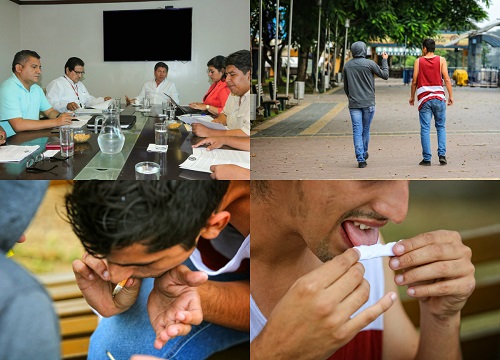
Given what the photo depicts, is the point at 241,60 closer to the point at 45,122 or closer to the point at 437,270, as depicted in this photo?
the point at 45,122

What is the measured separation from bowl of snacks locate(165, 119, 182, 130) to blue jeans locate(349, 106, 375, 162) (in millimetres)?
787

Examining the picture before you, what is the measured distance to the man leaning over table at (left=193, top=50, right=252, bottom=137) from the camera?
281 centimetres

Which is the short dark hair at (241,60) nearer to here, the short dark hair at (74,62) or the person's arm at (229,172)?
the person's arm at (229,172)

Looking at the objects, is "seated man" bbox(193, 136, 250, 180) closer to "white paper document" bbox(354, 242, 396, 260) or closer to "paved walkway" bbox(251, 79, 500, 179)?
"paved walkway" bbox(251, 79, 500, 179)

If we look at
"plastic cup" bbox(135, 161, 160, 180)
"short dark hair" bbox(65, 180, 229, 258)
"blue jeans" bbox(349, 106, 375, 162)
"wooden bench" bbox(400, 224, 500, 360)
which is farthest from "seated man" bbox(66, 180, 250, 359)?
"wooden bench" bbox(400, 224, 500, 360)

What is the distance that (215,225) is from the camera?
2773 millimetres

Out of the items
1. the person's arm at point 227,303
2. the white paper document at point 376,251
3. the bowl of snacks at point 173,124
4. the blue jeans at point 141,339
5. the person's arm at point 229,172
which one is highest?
the bowl of snacks at point 173,124

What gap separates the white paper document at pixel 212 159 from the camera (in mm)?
2762

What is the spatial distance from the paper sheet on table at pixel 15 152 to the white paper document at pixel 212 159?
619mm

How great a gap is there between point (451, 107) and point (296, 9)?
32.0 inches

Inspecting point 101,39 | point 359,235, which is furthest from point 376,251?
point 101,39

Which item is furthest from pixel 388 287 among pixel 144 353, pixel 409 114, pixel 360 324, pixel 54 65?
pixel 54 65

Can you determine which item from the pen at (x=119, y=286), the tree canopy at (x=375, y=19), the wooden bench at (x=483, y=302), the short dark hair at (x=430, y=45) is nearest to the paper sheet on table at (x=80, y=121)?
the pen at (x=119, y=286)

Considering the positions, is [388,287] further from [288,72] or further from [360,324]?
[288,72]
